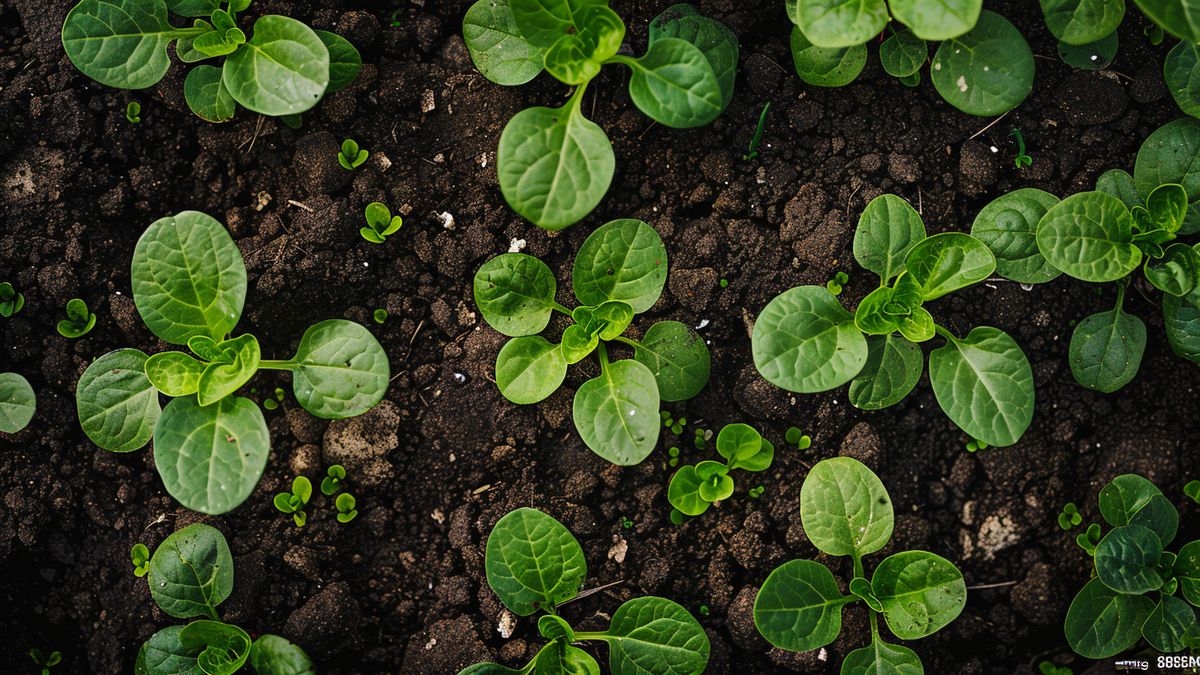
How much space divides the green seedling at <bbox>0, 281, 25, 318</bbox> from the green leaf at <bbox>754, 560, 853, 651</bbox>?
231 cm

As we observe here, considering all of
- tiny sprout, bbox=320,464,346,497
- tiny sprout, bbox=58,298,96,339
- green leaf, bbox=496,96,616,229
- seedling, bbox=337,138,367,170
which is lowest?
tiny sprout, bbox=320,464,346,497

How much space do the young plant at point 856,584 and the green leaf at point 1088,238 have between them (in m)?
0.82

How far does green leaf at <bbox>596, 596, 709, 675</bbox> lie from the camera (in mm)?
2371

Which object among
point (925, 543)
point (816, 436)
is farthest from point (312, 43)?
Result: point (925, 543)

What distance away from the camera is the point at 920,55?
2533mm

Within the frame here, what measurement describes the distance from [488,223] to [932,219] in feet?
4.48

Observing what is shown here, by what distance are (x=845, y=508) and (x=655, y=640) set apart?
0.66 metres

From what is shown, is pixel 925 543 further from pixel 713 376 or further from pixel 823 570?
pixel 713 376

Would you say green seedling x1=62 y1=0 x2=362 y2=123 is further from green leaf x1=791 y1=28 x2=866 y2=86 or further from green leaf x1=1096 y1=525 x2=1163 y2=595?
green leaf x1=1096 y1=525 x2=1163 y2=595

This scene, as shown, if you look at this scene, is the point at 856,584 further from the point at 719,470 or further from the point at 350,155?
the point at 350,155

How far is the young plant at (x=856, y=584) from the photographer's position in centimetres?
240

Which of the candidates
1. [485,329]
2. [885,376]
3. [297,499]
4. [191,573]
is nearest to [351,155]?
[485,329]

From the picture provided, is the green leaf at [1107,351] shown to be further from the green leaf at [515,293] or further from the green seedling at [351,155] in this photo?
the green seedling at [351,155]

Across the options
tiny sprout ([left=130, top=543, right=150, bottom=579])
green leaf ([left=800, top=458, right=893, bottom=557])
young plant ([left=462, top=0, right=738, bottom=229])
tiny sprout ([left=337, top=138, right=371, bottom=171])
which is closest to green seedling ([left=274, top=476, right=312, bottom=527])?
tiny sprout ([left=130, top=543, right=150, bottom=579])
